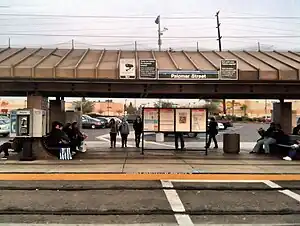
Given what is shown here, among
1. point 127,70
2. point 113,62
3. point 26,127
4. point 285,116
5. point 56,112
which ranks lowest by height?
point 26,127

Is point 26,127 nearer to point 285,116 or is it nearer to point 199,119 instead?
point 199,119

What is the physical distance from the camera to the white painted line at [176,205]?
22.3 feet

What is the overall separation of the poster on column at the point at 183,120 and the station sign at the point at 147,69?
3.34 meters

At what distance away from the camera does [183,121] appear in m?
17.5

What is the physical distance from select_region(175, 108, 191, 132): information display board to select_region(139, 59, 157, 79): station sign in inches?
131

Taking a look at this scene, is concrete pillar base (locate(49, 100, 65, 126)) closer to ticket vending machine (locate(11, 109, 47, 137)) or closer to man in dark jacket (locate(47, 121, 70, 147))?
man in dark jacket (locate(47, 121, 70, 147))

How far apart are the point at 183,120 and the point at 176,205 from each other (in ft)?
31.7

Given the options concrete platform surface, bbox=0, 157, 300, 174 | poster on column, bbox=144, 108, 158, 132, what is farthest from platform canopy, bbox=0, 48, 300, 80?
concrete platform surface, bbox=0, 157, 300, 174

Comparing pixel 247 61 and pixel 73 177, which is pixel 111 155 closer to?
pixel 73 177

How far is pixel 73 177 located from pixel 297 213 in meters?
6.07

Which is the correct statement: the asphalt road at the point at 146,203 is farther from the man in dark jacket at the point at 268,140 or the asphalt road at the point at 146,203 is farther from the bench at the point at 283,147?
the man in dark jacket at the point at 268,140

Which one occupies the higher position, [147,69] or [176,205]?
[147,69]

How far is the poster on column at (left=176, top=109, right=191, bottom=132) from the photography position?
686 inches

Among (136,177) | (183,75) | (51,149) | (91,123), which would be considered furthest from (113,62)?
(91,123)
